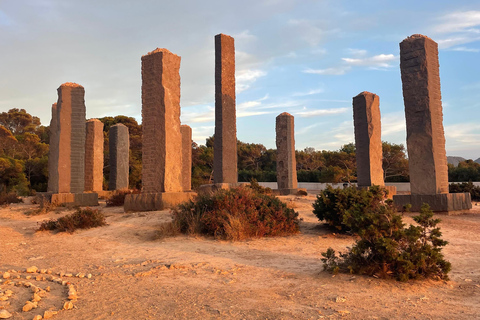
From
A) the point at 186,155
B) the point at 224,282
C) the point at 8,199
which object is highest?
the point at 186,155

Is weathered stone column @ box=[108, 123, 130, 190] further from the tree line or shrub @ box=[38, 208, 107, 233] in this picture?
shrub @ box=[38, 208, 107, 233]

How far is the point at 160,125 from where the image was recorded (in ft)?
30.8

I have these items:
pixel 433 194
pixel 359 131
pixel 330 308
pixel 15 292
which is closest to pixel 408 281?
pixel 330 308

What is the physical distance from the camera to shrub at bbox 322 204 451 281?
3.56 metres

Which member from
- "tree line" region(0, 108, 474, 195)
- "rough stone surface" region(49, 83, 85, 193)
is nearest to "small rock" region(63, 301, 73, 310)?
"rough stone surface" region(49, 83, 85, 193)

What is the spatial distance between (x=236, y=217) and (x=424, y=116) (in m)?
6.15

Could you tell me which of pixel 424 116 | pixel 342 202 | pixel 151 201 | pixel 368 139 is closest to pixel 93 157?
pixel 151 201

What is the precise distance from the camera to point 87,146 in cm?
1491

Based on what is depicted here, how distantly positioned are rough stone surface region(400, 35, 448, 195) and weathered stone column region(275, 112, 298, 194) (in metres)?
7.50

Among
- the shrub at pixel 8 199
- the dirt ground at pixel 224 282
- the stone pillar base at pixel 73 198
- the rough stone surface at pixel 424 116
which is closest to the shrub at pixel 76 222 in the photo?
the dirt ground at pixel 224 282

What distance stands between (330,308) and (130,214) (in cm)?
683

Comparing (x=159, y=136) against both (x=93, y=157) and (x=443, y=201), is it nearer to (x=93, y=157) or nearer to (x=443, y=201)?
(x=93, y=157)

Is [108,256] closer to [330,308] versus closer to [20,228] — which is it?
[330,308]

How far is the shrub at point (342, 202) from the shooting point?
21.0 feet
